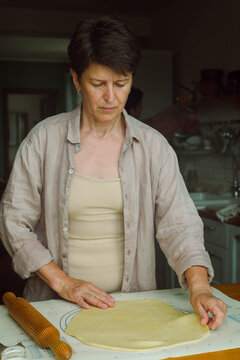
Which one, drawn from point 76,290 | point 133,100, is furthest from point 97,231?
point 133,100

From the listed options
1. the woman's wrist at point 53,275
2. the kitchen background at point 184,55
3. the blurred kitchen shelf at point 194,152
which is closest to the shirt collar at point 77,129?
the woman's wrist at point 53,275

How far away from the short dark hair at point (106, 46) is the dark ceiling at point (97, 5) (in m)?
3.18

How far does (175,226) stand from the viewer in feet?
4.49

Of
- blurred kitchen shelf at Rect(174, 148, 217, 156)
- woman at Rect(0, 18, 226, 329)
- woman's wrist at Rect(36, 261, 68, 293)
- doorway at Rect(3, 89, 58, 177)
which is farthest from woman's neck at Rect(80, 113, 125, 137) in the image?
doorway at Rect(3, 89, 58, 177)

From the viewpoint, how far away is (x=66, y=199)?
1.36 m

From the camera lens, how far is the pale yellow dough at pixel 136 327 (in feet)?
3.31

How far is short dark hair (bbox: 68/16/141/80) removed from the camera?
1.23 metres

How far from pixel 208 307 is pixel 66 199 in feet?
1.57

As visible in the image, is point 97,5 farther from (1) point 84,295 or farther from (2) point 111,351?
(2) point 111,351

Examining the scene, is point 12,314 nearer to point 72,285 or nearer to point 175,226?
point 72,285

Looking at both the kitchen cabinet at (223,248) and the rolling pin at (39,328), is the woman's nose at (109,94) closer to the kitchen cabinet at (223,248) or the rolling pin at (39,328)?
the rolling pin at (39,328)

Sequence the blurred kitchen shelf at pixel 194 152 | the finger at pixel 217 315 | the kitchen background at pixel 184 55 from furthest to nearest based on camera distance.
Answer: the blurred kitchen shelf at pixel 194 152 → the kitchen background at pixel 184 55 → the finger at pixel 217 315

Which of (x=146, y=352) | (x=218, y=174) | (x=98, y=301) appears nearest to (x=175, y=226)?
(x=98, y=301)

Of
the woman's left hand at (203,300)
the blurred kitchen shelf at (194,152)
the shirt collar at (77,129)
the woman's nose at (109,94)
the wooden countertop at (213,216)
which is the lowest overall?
the wooden countertop at (213,216)
